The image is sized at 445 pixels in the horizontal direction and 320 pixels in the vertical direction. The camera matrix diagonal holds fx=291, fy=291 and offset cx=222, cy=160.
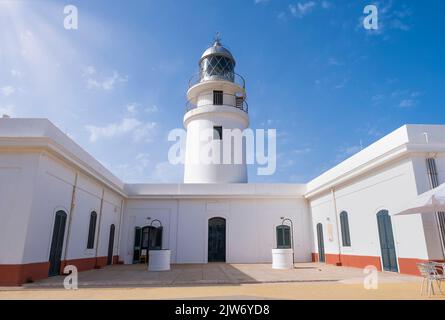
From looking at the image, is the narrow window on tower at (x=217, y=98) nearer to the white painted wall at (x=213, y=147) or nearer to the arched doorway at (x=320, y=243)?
the white painted wall at (x=213, y=147)

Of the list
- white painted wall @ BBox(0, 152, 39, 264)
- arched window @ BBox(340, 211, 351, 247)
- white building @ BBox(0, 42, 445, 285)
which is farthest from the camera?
arched window @ BBox(340, 211, 351, 247)

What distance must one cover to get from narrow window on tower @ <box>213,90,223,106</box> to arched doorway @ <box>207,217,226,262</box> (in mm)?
6802

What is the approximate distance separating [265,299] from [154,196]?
446 inches

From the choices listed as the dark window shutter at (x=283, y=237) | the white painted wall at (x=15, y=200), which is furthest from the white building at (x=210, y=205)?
the dark window shutter at (x=283, y=237)

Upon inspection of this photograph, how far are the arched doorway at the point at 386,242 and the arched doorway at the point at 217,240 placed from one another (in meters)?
7.83

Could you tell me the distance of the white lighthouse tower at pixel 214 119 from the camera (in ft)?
54.4

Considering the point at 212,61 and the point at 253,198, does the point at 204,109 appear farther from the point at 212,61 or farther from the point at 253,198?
the point at 253,198

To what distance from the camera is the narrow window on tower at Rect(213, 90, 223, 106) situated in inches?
688

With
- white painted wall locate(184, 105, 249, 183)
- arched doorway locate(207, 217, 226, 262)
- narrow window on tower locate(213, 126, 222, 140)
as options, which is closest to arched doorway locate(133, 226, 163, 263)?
arched doorway locate(207, 217, 226, 262)

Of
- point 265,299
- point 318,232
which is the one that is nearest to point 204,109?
point 318,232

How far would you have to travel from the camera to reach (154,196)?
15.6 metres

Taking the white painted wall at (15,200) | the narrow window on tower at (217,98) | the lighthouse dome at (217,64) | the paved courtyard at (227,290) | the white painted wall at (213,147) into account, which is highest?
the lighthouse dome at (217,64)

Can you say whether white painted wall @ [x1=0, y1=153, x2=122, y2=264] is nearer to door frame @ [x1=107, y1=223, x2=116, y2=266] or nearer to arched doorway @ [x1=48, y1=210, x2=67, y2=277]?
arched doorway @ [x1=48, y1=210, x2=67, y2=277]
